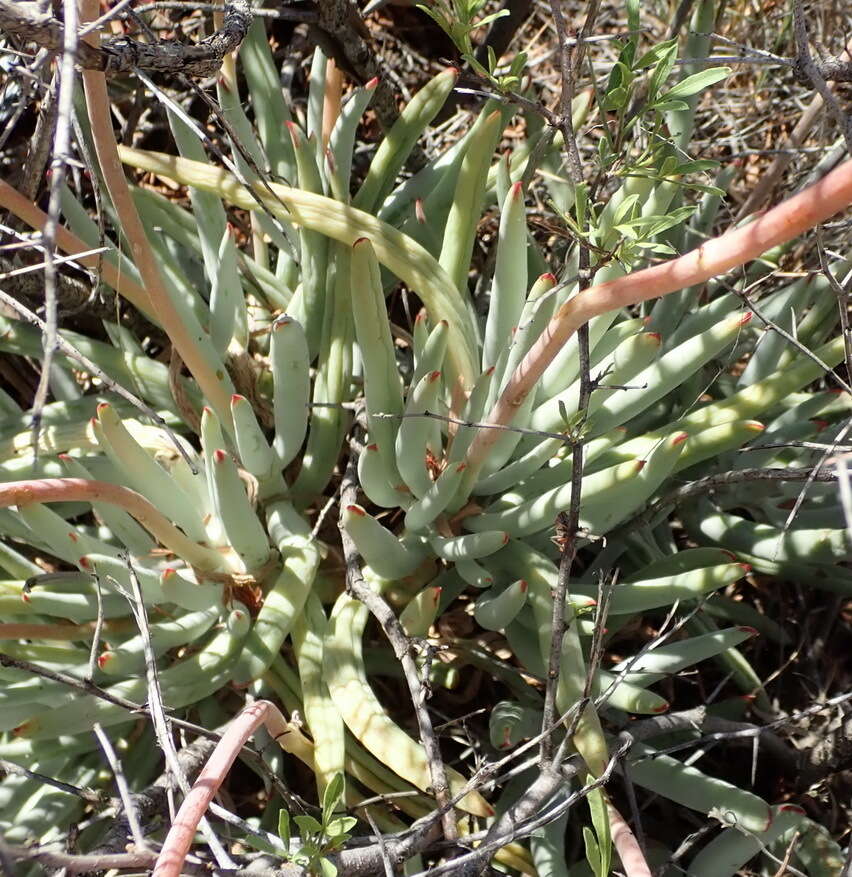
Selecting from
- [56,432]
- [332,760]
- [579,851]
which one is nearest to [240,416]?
[56,432]

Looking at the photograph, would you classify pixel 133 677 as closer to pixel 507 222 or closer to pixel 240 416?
pixel 240 416

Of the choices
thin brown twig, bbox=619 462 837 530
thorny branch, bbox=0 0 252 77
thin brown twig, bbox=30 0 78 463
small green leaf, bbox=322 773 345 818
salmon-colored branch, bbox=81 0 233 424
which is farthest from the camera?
thin brown twig, bbox=619 462 837 530

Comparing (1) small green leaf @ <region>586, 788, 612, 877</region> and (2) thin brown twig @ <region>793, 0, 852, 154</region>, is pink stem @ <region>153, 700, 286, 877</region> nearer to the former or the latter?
(1) small green leaf @ <region>586, 788, 612, 877</region>

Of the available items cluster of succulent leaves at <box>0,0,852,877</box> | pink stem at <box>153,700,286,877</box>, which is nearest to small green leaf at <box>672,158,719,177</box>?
cluster of succulent leaves at <box>0,0,852,877</box>

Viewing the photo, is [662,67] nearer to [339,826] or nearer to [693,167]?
[693,167]

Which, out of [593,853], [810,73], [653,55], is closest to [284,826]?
[593,853]
